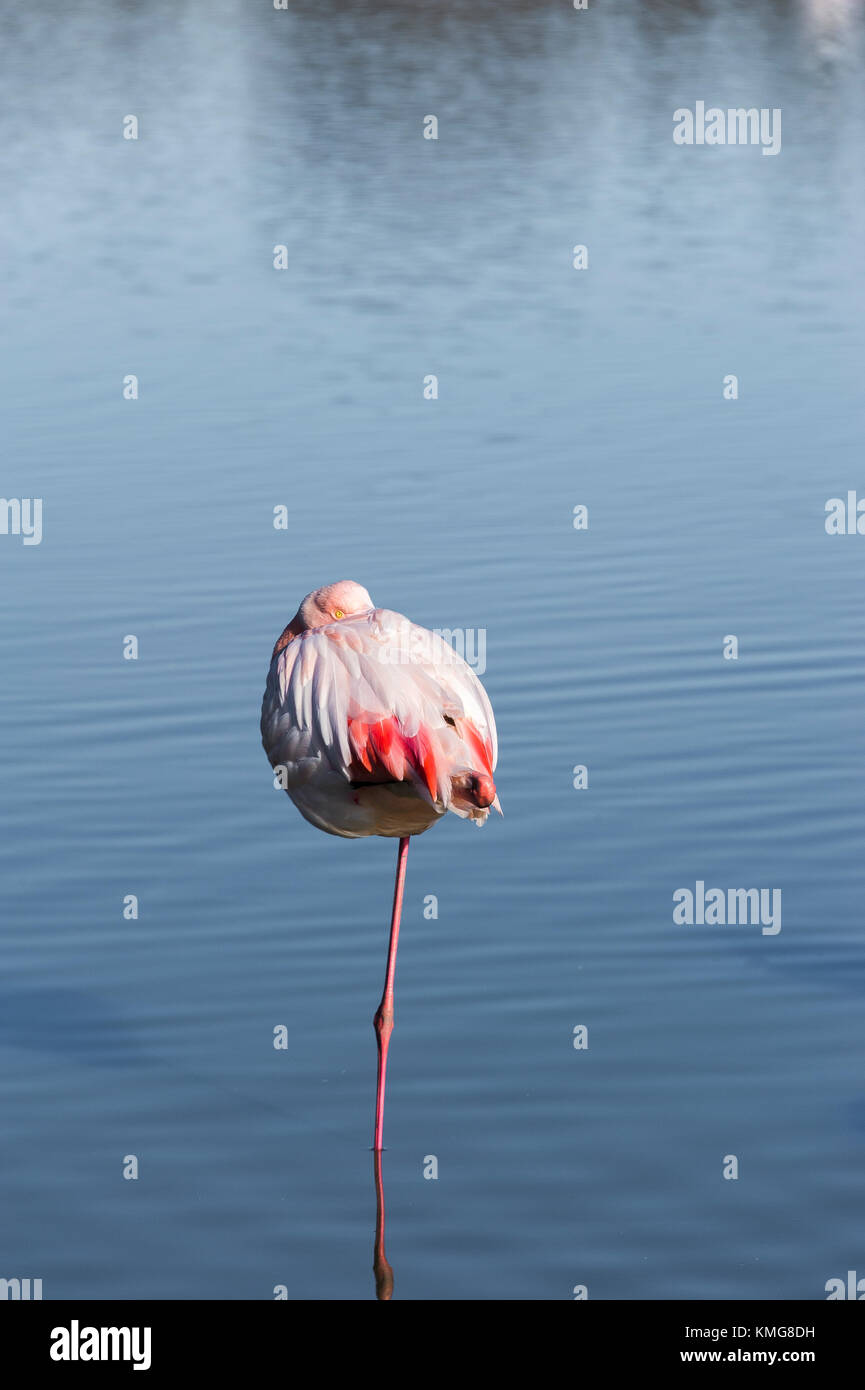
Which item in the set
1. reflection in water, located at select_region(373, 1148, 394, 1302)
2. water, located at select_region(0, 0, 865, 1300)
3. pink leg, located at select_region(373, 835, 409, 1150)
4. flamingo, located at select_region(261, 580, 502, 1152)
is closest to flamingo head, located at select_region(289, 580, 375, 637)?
Answer: flamingo, located at select_region(261, 580, 502, 1152)

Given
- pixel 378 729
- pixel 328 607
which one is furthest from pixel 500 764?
pixel 378 729

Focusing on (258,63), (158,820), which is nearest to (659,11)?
(258,63)

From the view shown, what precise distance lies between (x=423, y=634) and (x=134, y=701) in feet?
10.6

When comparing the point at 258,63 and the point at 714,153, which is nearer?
the point at 714,153

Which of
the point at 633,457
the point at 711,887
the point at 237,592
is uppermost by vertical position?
the point at 633,457

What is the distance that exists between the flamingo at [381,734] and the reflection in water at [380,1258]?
24 centimetres

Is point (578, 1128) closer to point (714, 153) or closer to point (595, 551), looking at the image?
point (595, 551)

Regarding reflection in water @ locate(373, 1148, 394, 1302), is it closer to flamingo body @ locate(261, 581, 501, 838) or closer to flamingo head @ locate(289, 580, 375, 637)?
flamingo body @ locate(261, 581, 501, 838)

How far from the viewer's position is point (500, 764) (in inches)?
372

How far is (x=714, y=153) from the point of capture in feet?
89.0

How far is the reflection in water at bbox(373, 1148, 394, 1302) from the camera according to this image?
19.6ft

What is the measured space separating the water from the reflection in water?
0.11 ft

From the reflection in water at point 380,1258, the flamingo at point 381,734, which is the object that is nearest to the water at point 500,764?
the reflection in water at point 380,1258

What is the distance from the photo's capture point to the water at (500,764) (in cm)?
639
